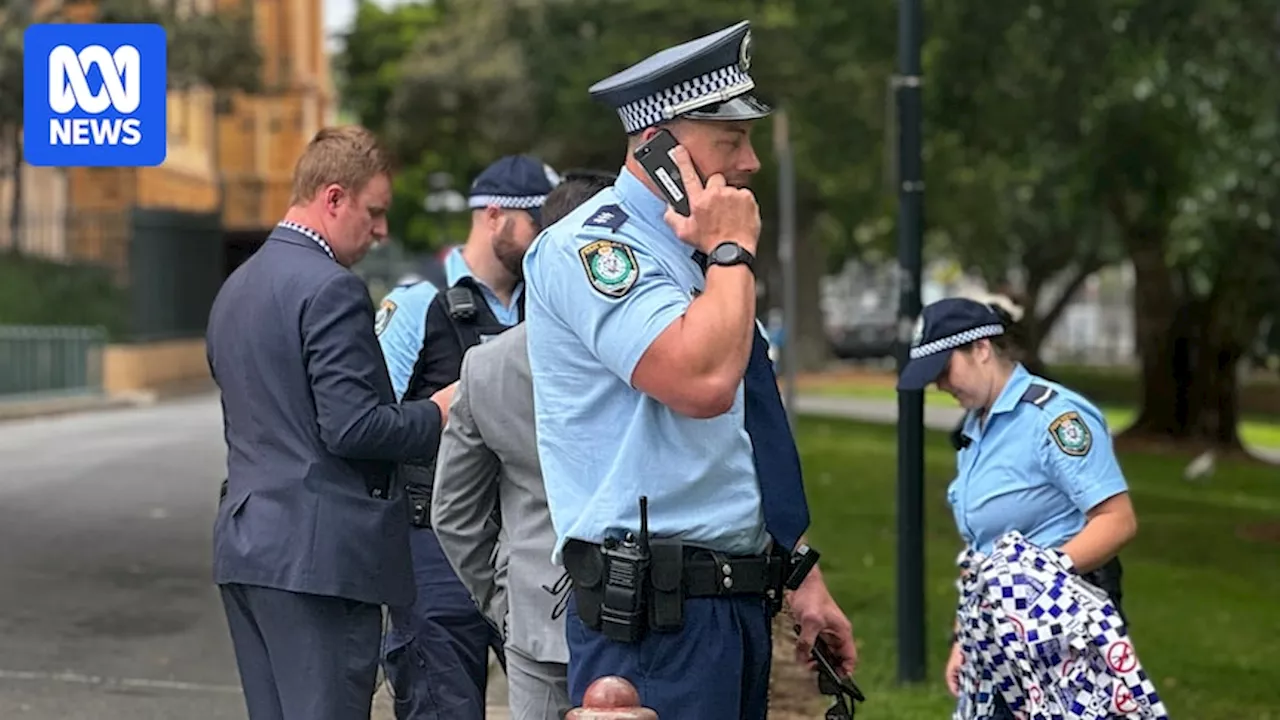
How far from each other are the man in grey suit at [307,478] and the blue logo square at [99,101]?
3.77 metres

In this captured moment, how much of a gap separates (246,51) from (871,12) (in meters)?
15.9

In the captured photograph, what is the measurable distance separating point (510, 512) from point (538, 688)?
0.48 metres

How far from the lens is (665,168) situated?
3680 millimetres

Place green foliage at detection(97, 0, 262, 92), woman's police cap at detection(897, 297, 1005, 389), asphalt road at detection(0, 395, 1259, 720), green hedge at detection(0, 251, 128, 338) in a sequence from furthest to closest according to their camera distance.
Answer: green foliage at detection(97, 0, 262, 92)
green hedge at detection(0, 251, 128, 338)
asphalt road at detection(0, 395, 1259, 720)
woman's police cap at detection(897, 297, 1005, 389)

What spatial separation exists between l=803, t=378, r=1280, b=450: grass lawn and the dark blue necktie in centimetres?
3157

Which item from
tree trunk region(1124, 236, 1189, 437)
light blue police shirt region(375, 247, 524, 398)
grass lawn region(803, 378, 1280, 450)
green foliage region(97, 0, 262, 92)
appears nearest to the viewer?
light blue police shirt region(375, 247, 524, 398)

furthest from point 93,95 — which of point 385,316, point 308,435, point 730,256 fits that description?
point 730,256

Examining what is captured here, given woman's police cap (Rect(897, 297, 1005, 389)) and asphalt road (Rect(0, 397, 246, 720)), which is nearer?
woman's police cap (Rect(897, 297, 1005, 389))

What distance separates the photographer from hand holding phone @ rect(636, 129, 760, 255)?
11.9ft

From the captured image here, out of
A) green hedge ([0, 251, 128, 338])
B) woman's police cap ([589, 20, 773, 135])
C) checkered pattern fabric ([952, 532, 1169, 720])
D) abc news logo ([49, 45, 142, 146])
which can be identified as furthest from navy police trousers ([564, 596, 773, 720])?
green hedge ([0, 251, 128, 338])

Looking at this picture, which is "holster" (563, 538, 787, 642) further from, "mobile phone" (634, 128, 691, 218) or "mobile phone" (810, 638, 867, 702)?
"mobile phone" (634, 128, 691, 218)

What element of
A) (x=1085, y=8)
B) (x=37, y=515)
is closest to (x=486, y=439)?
(x=37, y=515)

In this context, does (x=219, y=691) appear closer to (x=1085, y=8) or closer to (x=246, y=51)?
(x=1085, y=8)

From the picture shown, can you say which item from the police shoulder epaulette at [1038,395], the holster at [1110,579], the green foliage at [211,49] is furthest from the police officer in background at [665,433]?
the green foliage at [211,49]
